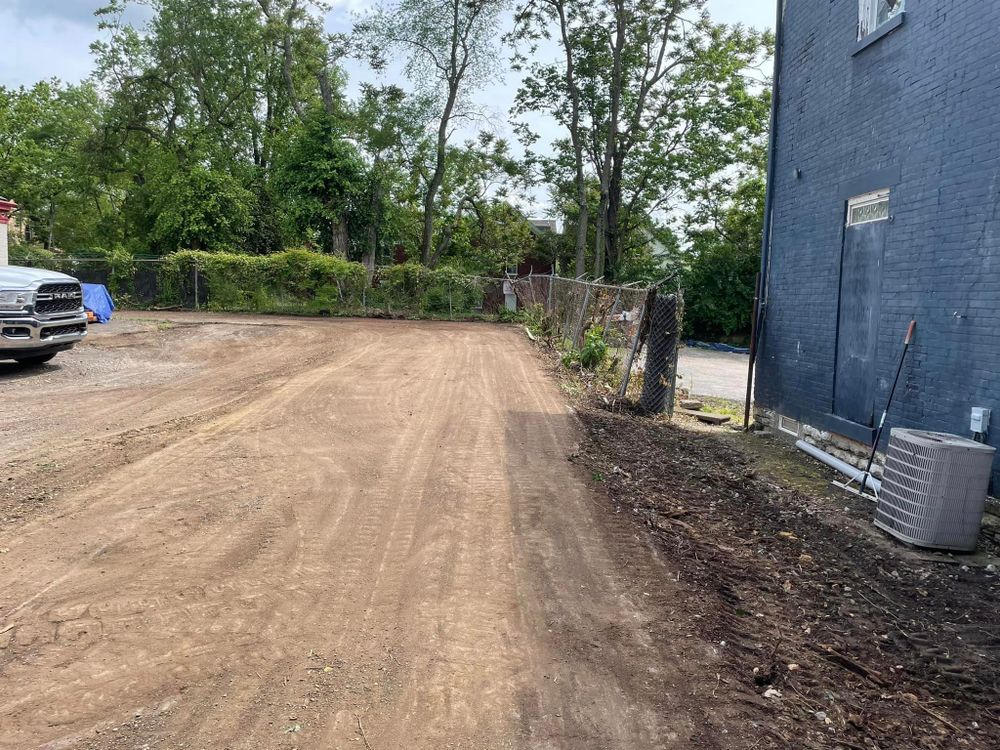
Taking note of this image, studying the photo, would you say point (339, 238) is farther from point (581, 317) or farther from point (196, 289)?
point (581, 317)

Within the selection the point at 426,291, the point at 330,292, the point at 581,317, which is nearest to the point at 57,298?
the point at 581,317

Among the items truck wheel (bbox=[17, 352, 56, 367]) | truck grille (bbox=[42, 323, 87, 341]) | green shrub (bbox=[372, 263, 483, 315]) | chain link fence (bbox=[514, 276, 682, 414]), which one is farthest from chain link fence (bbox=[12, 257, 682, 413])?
truck wheel (bbox=[17, 352, 56, 367])

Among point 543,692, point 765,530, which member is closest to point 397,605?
point 543,692

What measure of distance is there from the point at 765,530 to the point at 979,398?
7.52 feet

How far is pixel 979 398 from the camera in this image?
6180 millimetres

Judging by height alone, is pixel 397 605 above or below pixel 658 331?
below

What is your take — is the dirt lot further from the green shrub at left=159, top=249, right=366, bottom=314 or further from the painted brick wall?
the green shrub at left=159, top=249, right=366, bottom=314

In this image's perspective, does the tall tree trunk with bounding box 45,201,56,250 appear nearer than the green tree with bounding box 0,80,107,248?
No

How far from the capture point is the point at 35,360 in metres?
12.2

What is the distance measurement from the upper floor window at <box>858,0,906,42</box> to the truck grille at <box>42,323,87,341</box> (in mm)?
12784

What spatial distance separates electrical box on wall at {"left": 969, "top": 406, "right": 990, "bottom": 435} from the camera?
6.07 m

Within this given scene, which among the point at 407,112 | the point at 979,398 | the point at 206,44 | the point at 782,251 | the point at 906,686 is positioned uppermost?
the point at 206,44

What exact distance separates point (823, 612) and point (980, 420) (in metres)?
3.00

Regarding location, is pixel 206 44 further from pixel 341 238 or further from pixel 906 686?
pixel 906 686
